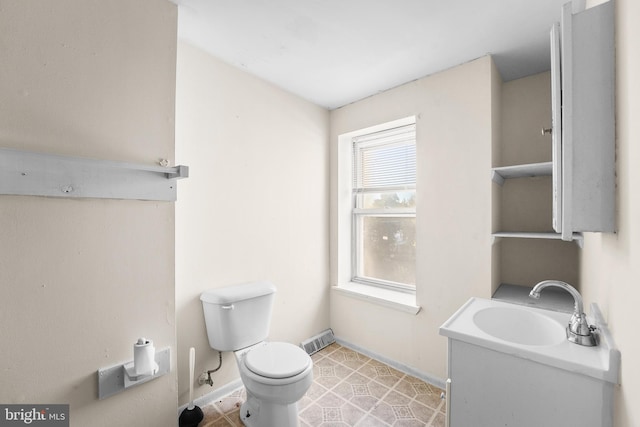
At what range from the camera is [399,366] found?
2062 mm

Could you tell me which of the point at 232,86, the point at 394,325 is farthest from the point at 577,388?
the point at 232,86

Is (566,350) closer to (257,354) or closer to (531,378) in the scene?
(531,378)

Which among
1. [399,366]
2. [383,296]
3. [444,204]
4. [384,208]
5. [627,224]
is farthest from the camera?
[384,208]

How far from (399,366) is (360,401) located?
1.58 ft

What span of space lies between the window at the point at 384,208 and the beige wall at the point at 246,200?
0.32m

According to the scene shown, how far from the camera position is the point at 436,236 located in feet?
6.33

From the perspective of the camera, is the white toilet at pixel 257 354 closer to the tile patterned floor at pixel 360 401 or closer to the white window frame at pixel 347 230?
the tile patterned floor at pixel 360 401

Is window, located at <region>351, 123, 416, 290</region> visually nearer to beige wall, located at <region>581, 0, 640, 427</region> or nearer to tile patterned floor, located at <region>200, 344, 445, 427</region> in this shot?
tile patterned floor, located at <region>200, 344, 445, 427</region>

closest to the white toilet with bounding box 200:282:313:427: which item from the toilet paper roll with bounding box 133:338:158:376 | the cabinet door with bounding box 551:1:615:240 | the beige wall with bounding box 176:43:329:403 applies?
the beige wall with bounding box 176:43:329:403

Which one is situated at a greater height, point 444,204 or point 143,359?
point 444,204

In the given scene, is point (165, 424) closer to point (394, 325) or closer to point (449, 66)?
point (394, 325)

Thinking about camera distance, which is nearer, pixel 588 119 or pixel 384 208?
pixel 588 119

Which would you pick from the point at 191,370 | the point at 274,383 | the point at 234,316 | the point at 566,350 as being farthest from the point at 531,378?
the point at 191,370

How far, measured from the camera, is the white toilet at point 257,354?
1.33 metres
